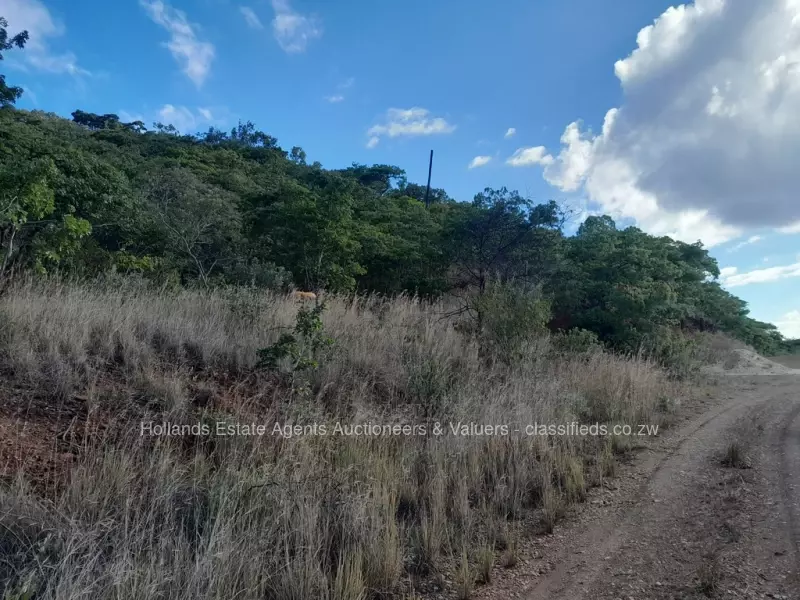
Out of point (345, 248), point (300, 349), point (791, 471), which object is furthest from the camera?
point (345, 248)

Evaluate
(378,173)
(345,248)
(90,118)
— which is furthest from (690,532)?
(90,118)

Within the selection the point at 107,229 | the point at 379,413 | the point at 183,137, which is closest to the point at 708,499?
the point at 379,413

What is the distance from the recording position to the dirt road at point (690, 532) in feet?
9.59

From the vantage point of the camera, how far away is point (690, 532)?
3576 mm

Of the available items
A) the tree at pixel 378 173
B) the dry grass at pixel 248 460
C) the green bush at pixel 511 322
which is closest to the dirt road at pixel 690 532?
the dry grass at pixel 248 460

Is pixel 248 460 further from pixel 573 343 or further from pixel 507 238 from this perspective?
pixel 507 238

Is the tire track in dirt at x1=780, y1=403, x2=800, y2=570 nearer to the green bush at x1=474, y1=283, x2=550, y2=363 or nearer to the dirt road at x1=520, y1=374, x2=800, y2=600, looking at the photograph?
the dirt road at x1=520, y1=374, x2=800, y2=600

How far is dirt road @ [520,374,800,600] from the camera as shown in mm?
2922

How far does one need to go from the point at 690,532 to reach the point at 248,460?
134 inches

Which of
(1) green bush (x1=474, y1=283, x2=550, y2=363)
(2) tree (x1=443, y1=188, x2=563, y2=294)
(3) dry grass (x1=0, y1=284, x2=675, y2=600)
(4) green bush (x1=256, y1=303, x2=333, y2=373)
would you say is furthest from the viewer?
(2) tree (x1=443, y1=188, x2=563, y2=294)

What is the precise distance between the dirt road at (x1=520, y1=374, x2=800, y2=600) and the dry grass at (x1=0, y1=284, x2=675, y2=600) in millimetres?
354

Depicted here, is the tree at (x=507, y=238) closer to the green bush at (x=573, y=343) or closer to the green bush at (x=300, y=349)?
the green bush at (x=573, y=343)

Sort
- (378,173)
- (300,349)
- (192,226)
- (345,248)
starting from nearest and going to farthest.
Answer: (300,349), (345,248), (192,226), (378,173)

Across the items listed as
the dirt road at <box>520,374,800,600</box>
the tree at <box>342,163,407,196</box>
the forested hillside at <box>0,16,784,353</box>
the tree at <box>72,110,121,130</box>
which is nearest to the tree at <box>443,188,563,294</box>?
the forested hillside at <box>0,16,784,353</box>
